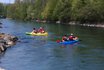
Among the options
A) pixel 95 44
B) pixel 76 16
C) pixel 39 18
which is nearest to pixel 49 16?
pixel 39 18

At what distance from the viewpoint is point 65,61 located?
159 feet

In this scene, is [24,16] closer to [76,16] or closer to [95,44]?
[76,16]

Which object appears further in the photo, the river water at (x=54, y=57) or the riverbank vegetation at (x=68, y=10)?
the riverbank vegetation at (x=68, y=10)

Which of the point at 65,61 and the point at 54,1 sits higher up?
the point at 54,1

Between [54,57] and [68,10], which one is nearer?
[54,57]

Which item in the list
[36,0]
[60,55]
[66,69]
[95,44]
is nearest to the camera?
[66,69]

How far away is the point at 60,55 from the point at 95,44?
13542 millimetres

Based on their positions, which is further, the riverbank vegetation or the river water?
the riverbank vegetation

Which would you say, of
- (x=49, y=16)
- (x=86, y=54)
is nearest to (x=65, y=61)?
(x=86, y=54)

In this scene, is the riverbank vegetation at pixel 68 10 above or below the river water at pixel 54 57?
above

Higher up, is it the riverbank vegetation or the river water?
the riverbank vegetation

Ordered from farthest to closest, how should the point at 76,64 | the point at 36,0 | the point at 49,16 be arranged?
1. the point at 36,0
2. the point at 49,16
3. the point at 76,64

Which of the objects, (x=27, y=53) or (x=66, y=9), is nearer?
(x=27, y=53)

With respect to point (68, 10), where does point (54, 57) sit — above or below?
below
